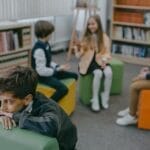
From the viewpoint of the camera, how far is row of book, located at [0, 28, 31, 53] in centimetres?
346

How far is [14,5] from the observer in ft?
14.5

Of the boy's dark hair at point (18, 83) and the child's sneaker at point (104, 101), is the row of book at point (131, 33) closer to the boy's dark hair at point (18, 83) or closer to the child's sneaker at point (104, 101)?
the child's sneaker at point (104, 101)

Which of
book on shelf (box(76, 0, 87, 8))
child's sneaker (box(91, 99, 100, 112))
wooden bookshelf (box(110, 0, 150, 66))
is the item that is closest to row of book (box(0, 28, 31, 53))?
child's sneaker (box(91, 99, 100, 112))

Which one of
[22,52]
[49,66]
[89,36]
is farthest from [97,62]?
[22,52]

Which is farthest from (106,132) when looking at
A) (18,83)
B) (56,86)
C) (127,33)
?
(127,33)

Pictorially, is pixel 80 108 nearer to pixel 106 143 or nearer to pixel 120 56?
pixel 106 143

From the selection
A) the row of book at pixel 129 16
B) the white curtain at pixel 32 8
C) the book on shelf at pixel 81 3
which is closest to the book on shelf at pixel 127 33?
the row of book at pixel 129 16

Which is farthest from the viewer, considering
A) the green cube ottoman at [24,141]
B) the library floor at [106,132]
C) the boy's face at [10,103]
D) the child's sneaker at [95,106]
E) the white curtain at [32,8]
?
the white curtain at [32,8]

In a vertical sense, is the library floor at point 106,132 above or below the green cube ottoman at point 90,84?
below

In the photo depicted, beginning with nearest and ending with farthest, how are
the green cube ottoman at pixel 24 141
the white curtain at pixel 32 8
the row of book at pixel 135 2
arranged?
the green cube ottoman at pixel 24 141 < the white curtain at pixel 32 8 < the row of book at pixel 135 2

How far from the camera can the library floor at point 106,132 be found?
8.71ft

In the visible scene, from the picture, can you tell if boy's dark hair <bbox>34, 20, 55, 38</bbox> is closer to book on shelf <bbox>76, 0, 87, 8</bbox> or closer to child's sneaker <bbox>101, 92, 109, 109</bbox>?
child's sneaker <bbox>101, 92, 109, 109</bbox>

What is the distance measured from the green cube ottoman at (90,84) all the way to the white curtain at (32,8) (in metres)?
1.50

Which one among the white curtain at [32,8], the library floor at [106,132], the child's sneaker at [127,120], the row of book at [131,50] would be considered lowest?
the library floor at [106,132]
